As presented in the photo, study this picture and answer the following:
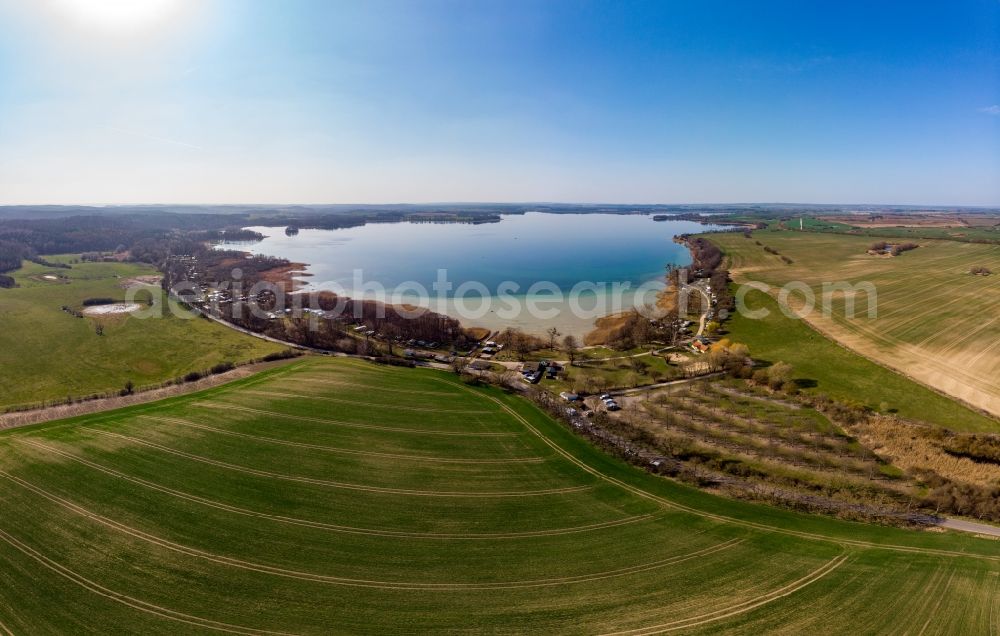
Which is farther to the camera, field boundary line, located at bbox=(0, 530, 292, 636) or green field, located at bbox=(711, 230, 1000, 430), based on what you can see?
green field, located at bbox=(711, 230, 1000, 430)

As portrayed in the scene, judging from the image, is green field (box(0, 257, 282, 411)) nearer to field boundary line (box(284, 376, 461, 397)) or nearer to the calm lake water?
field boundary line (box(284, 376, 461, 397))

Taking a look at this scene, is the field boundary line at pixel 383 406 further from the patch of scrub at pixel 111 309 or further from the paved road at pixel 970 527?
the patch of scrub at pixel 111 309

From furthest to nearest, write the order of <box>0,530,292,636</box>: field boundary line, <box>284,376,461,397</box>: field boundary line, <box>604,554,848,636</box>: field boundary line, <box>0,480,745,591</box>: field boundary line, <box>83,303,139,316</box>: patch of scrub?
<box>83,303,139,316</box>: patch of scrub → <box>284,376,461,397</box>: field boundary line → <box>0,480,745,591</box>: field boundary line → <box>0,530,292,636</box>: field boundary line → <box>604,554,848,636</box>: field boundary line

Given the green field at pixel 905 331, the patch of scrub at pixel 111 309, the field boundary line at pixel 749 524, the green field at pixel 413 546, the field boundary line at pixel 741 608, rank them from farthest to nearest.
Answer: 1. the patch of scrub at pixel 111 309
2. the green field at pixel 905 331
3. the field boundary line at pixel 749 524
4. the green field at pixel 413 546
5. the field boundary line at pixel 741 608

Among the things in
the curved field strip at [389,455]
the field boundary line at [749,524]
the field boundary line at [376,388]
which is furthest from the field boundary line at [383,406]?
the field boundary line at [749,524]

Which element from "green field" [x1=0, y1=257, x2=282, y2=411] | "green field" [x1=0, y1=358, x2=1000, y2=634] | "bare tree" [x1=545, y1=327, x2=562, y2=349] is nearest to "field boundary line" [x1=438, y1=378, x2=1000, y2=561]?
"green field" [x1=0, y1=358, x2=1000, y2=634]

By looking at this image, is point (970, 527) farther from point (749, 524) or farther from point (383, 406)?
point (383, 406)
